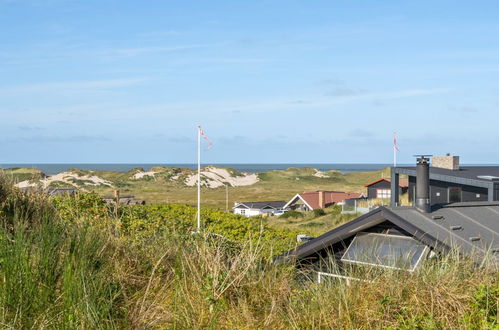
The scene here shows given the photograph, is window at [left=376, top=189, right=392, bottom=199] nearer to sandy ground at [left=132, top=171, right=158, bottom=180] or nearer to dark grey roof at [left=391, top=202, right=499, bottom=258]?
dark grey roof at [left=391, top=202, right=499, bottom=258]

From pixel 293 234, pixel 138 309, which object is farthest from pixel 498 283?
pixel 293 234

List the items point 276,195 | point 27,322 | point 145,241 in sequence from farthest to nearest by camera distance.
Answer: point 276,195
point 145,241
point 27,322

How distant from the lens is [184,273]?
603 cm

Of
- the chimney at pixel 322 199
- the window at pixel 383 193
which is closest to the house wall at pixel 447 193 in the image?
the window at pixel 383 193

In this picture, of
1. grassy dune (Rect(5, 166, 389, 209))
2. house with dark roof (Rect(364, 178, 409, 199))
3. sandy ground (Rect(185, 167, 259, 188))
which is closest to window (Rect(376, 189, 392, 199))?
house with dark roof (Rect(364, 178, 409, 199))

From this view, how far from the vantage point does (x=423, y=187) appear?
14242mm

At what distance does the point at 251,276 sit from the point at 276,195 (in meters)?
104

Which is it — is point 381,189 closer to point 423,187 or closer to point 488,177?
point 488,177

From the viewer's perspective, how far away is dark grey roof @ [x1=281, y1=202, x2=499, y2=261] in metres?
12.0

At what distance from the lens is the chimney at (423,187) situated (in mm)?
13672

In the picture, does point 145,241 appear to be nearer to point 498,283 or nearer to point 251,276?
point 251,276

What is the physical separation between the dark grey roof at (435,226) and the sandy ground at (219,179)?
113 metres

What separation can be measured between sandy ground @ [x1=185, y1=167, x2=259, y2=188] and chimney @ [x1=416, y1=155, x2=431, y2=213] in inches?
4416

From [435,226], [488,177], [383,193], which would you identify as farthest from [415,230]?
[383,193]
